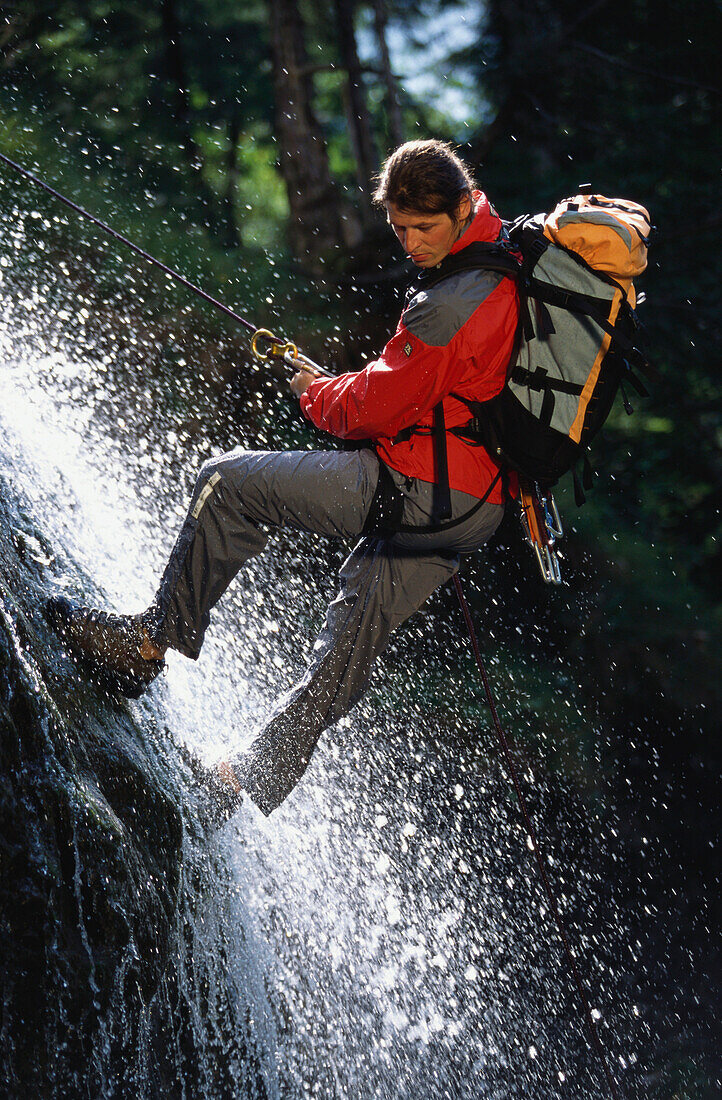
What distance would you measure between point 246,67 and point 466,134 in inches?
229

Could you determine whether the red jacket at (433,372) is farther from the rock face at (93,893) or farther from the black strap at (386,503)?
the rock face at (93,893)

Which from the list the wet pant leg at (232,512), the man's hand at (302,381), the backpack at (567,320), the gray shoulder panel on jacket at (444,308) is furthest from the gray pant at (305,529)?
the gray shoulder panel on jacket at (444,308)

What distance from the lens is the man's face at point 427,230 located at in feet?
9.18

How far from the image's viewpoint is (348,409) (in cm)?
302

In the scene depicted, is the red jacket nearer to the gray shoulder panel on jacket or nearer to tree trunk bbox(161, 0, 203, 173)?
the gray shoulder panel on jacket

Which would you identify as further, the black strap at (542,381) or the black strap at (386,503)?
the black strap at (386,503)

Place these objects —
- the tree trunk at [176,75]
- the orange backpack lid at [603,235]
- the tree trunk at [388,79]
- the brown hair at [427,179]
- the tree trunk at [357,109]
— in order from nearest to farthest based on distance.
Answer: the brown hair at [427,179] < the orange backpack lid at [603,235] < the tree trunk at [388,79] < the tree trunk at [357,109] < the tree trunk at [176,75]

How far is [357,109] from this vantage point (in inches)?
442

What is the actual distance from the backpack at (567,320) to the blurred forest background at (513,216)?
17.9ft

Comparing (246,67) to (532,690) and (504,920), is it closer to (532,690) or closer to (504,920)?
(532,690)

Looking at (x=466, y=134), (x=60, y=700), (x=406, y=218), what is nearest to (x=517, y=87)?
(x=466, y=134)

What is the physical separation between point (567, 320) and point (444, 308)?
0.46m

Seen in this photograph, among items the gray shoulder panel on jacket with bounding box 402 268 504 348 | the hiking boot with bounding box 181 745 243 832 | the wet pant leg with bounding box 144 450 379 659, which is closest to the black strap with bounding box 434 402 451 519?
the wet pant leg with bounding box 144 450 379 659

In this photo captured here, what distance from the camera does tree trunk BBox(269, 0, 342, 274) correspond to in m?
10.2
